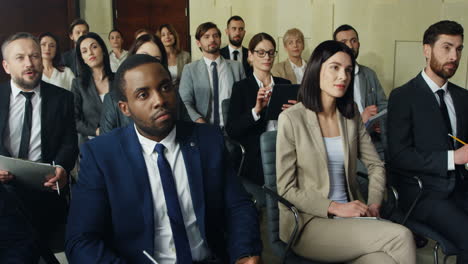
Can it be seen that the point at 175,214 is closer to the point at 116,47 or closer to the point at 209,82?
the point at 209,82

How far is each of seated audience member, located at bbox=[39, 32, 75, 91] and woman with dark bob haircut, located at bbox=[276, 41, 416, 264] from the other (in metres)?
2.87

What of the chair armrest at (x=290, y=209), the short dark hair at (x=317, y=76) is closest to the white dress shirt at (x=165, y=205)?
the chair armrest at (x=290, y=209)

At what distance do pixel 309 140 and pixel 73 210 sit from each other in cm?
111

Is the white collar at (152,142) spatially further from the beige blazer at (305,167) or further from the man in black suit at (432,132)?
the man in black suit at (432,132)

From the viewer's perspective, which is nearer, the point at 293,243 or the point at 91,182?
the point at 91,182

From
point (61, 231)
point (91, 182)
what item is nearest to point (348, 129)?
point (91, 182)

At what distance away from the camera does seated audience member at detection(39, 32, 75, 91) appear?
4.43 metres

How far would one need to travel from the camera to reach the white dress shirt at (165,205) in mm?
1647

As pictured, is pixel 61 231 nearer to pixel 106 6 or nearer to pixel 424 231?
pixel 424 231

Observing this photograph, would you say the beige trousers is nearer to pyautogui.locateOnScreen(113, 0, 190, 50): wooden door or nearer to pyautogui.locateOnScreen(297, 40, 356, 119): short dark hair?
pyautogui.locateOnScreen(297, 40, 356, 119): short dark hair

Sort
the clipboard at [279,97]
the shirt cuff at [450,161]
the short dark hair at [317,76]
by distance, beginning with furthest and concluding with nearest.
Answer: the clipboard at [279,97], the shirt cuff at [450,161], the short dark hair at [317,76]

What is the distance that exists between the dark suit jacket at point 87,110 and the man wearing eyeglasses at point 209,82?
2.32 feet

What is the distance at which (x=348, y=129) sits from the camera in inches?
91.6

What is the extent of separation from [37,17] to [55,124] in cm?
532
